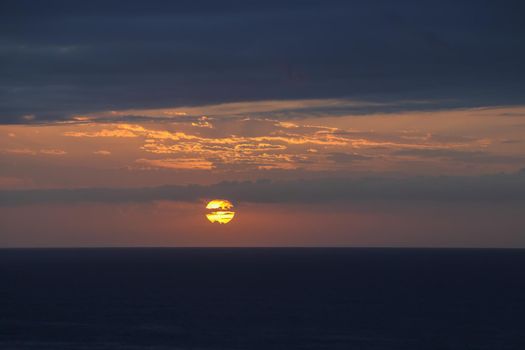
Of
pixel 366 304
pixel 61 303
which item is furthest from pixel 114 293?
pixel 366 304

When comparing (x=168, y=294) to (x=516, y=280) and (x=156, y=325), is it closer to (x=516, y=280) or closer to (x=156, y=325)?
(x=156, y=325)

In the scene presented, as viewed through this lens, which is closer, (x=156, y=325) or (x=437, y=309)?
(x=156, y=325)

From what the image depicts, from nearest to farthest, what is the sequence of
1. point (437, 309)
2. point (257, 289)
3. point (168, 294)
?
1. point (437, 309)
2. point (168, 294)
3. point (257, 289)

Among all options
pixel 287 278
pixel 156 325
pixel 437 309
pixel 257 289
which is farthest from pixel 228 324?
pixel 287 278

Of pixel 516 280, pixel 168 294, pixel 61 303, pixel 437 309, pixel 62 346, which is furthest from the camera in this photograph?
pixel 516 280

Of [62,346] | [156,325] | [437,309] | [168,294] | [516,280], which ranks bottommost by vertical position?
[62,346]

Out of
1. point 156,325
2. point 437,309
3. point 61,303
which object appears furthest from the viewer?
point 61,303

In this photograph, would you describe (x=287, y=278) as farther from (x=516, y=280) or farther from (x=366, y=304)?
(x=366, y=304)

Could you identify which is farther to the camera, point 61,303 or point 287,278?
point 287,278

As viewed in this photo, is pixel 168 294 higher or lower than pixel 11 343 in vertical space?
higher
